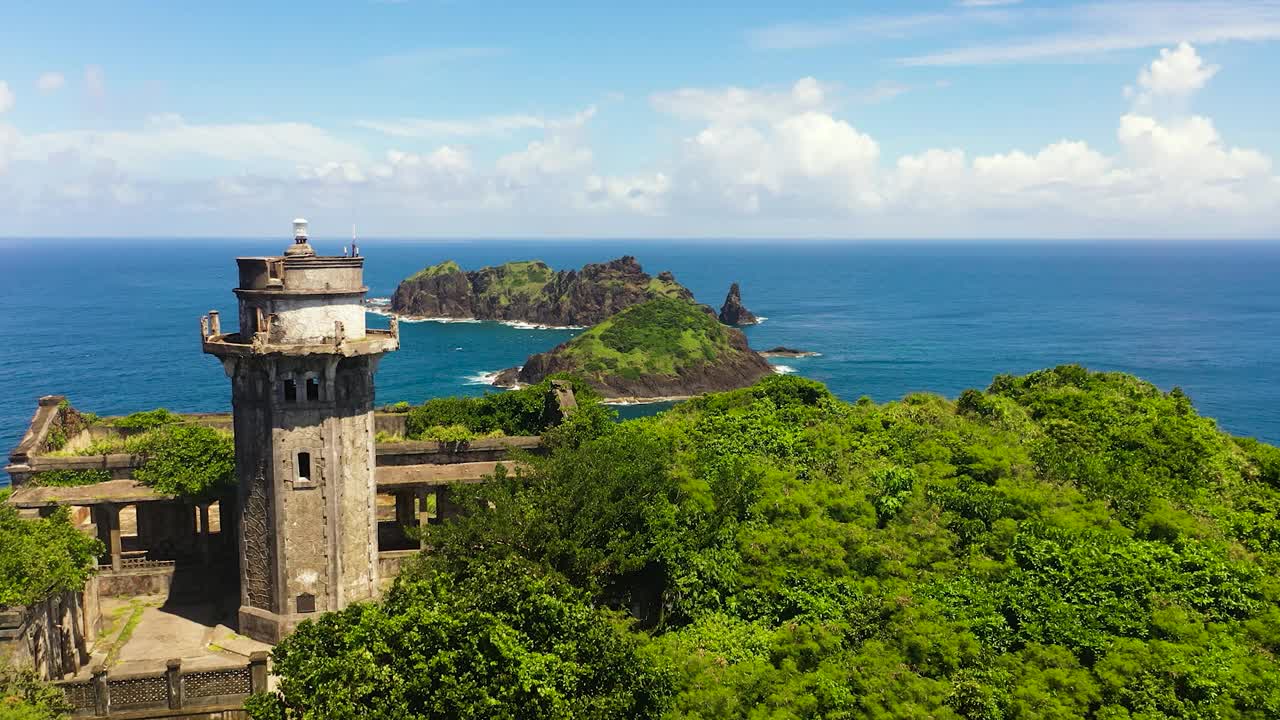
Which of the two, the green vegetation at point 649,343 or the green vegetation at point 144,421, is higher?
the green vegetation at point 144,421

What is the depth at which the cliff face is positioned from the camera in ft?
547

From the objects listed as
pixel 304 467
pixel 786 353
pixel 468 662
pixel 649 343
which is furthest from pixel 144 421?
pixel 786 353

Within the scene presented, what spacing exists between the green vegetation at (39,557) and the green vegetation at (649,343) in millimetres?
85493

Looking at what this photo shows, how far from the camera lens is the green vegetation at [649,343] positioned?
114 meters

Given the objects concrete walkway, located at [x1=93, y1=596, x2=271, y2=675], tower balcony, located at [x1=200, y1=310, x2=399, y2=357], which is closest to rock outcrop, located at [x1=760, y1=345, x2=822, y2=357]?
concrete walkway, located at [x1=93, y1=596, x2=271, y2=675]

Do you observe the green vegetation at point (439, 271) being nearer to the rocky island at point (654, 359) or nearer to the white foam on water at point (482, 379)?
the rocky island at point (654, 359)

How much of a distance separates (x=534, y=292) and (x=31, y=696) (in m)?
165

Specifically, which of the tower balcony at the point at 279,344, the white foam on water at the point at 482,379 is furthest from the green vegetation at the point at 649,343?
the tower balcony at the point at 279,344

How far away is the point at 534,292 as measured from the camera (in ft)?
599

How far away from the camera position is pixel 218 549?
112 ft

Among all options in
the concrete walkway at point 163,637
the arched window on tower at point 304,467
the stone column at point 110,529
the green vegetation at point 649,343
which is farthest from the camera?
the green vegetation at point 649,343

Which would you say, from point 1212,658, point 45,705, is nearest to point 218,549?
point 45,705

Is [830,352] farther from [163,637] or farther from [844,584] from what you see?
→ [163,637]

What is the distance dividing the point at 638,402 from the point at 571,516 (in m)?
83.1
